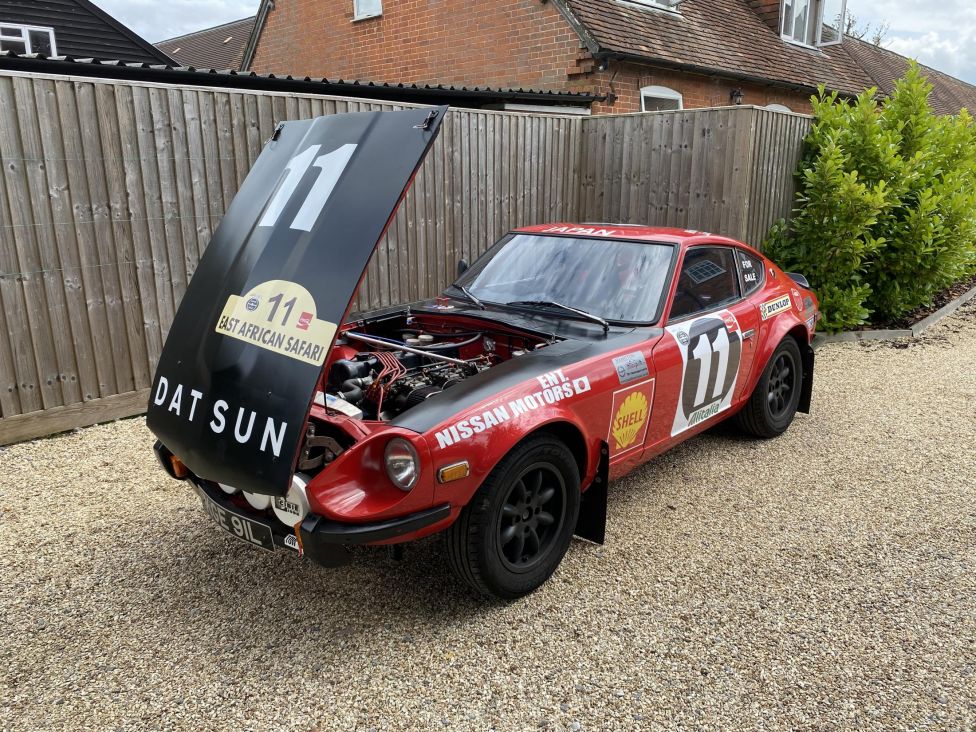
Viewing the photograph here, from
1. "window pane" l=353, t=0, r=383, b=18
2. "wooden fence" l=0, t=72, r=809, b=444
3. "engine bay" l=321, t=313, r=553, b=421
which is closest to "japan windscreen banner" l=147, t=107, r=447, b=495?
"engine bay" l=321, t=313, r=553, b=421

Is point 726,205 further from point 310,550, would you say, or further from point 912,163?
point 310,550

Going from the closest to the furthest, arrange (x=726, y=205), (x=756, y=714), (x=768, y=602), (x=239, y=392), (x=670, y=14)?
1. (x=756, y=714)
2. (x=239, y=392)
3. (x=768, y=602)
4. (x=726, y=205)
5. (x=670, y=14)

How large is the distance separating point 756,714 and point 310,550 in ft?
5.76

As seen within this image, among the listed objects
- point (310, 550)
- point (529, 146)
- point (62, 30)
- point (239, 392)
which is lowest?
point (310, 550)

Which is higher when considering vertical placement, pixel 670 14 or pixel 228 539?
pixel 670 14

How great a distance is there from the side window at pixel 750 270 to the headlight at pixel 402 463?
9.82 feet

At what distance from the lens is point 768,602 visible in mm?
3271

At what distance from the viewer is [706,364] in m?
4.15

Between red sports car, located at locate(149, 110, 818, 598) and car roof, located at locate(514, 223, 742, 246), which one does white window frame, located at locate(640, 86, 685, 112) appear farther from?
red sports car, located at locate(149, 110, 818, 598)

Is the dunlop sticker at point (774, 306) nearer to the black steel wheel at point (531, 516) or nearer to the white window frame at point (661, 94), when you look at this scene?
the black steel wheel at point (531, 516)

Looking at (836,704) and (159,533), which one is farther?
(159,533)

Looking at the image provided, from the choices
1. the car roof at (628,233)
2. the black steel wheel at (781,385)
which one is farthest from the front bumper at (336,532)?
the black steel wheel at (781,385)

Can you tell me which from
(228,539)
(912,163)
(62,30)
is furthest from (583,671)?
(62,30)

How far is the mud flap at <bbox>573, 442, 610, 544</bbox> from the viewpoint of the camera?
3.48 metres
